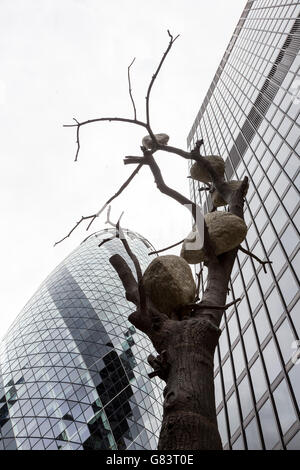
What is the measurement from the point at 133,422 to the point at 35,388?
1440 cm

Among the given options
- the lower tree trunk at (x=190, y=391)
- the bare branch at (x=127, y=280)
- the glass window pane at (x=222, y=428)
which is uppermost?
the bare branch at (x=127, y=280)

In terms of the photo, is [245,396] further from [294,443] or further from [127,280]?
[127,280]

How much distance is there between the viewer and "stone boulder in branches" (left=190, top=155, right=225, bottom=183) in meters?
3.01

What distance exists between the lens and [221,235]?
230 cm

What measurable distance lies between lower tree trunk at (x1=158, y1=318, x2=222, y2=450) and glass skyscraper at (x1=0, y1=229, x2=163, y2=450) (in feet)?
167

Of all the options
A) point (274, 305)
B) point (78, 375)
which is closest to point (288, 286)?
point (274, 305)

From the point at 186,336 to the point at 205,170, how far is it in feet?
5.60

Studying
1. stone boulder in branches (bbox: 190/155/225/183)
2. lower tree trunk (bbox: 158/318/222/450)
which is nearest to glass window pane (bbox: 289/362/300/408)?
stone boulder in branches (bbox: 190/155/225/183)

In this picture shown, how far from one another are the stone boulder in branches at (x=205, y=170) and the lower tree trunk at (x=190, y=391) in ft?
5.05

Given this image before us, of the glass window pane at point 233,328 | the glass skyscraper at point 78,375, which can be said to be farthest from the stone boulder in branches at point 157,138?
the glass skyscraper at point 78,375

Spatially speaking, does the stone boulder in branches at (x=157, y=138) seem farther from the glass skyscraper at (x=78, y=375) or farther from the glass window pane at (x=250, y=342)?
the glass skyscraper at (x=78, y=375)

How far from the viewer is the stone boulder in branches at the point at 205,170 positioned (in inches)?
118
